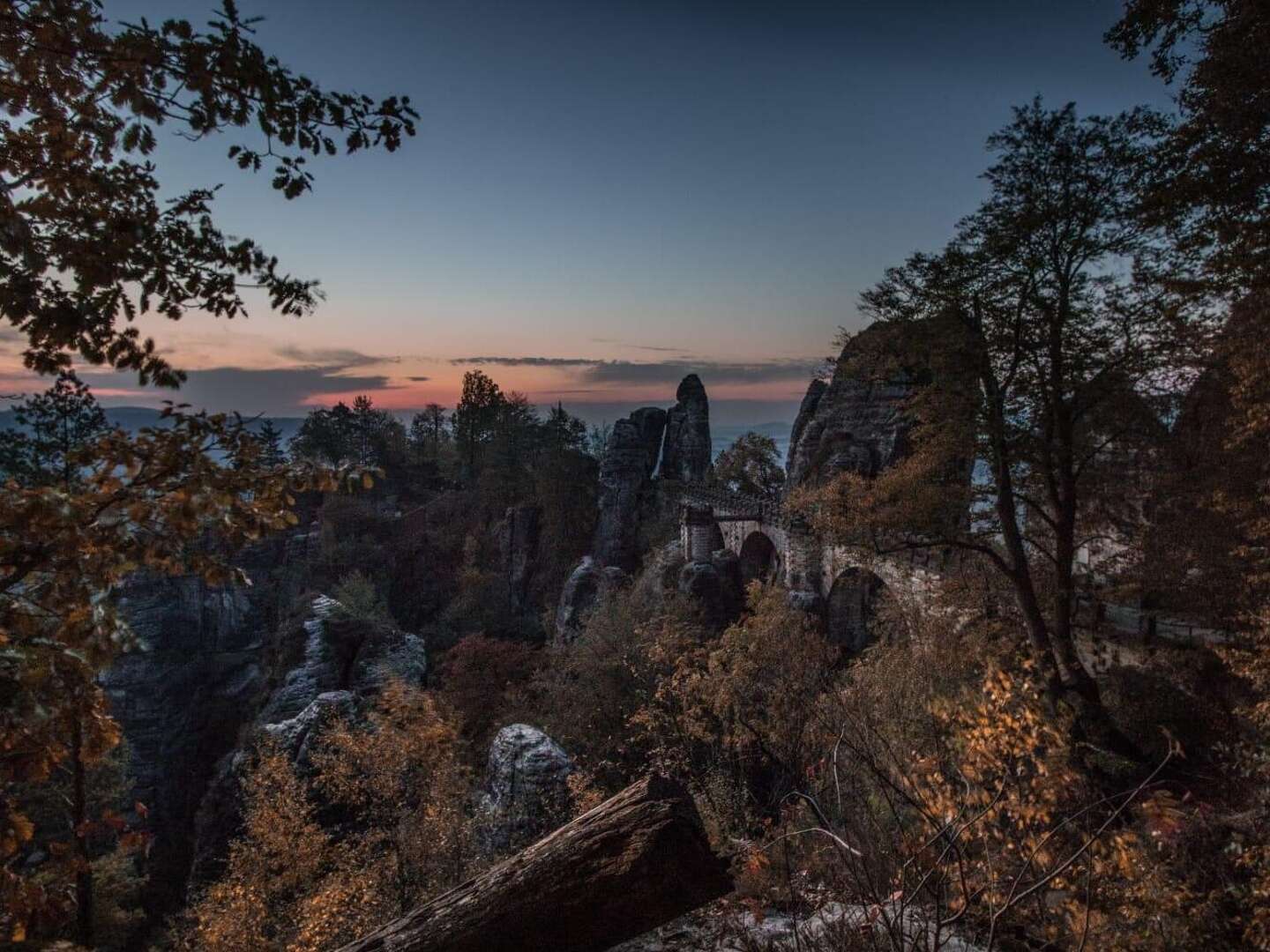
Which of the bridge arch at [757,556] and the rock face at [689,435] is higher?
the rock face at [689,435]

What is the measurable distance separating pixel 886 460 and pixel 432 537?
29542 mm

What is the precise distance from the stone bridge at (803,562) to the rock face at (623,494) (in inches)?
169

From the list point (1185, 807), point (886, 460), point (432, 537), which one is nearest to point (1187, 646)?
point (1185, 807)

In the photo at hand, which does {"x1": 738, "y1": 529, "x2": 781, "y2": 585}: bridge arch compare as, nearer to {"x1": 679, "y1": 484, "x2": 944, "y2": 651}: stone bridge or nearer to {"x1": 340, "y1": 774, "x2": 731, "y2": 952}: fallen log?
{"x1": 679, "y1": 484, "x2": 944, "y2": 651}: stone bridge

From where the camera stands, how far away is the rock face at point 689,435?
41250 millimetres

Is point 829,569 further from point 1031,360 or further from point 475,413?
point 475,413

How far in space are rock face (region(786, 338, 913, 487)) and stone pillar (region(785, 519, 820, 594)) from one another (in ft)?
11.1

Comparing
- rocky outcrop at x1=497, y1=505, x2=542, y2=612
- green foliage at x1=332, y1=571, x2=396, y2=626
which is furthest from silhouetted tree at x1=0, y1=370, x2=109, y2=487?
rocky outcrop at x1=497, y1=505, x2=542, y2=612

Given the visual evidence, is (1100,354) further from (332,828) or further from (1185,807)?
(332,828)

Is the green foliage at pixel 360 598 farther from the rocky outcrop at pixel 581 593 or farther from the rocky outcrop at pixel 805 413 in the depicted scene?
the rocky outcrop at pixel 805 413

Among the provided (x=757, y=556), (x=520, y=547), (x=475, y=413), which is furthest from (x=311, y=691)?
(x=475, y=413)

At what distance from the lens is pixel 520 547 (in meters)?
39.8

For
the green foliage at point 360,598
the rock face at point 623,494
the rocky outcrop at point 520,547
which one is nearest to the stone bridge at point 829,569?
the rock face at point 623,494

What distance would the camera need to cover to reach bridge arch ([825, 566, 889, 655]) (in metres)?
26.5
